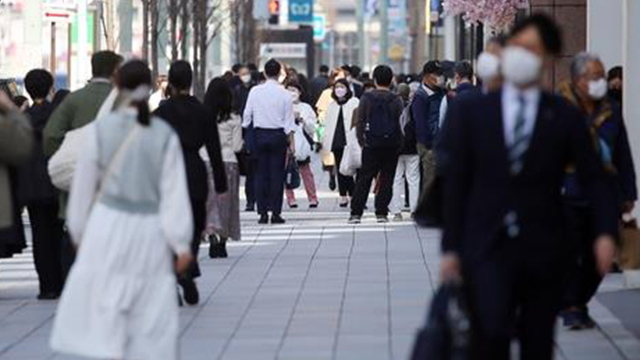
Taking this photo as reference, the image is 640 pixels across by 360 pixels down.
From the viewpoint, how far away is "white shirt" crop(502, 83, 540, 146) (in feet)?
30.2

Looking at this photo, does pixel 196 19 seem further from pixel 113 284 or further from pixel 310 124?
pixel 113 284

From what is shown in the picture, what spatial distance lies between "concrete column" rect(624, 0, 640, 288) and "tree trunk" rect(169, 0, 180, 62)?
2174cm

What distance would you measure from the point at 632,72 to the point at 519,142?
8940 mm

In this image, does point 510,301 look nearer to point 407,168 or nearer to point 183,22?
point 407,168

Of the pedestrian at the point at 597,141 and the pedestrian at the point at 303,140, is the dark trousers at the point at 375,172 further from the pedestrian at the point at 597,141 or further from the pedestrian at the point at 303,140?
the pedestrian at the point at 597,141

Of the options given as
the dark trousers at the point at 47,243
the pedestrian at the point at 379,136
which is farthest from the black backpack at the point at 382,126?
the dark trousers at the point at 47,243

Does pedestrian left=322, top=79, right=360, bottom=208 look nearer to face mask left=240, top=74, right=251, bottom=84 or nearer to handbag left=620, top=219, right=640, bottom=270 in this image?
face mask left=240, top=74, right=251, bottom=84

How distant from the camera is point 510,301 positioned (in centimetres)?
920

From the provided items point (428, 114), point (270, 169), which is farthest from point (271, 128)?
point (428, 114)

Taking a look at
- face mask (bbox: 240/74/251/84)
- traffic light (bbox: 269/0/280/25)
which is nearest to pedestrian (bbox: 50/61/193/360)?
face mask (bbox: 240/74/251/84)

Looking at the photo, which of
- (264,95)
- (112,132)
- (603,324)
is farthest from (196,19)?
(112,132)

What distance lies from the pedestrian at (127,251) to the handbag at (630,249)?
3.87 metres

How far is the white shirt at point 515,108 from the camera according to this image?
920 centimetres

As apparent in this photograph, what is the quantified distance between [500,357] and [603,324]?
601cm
